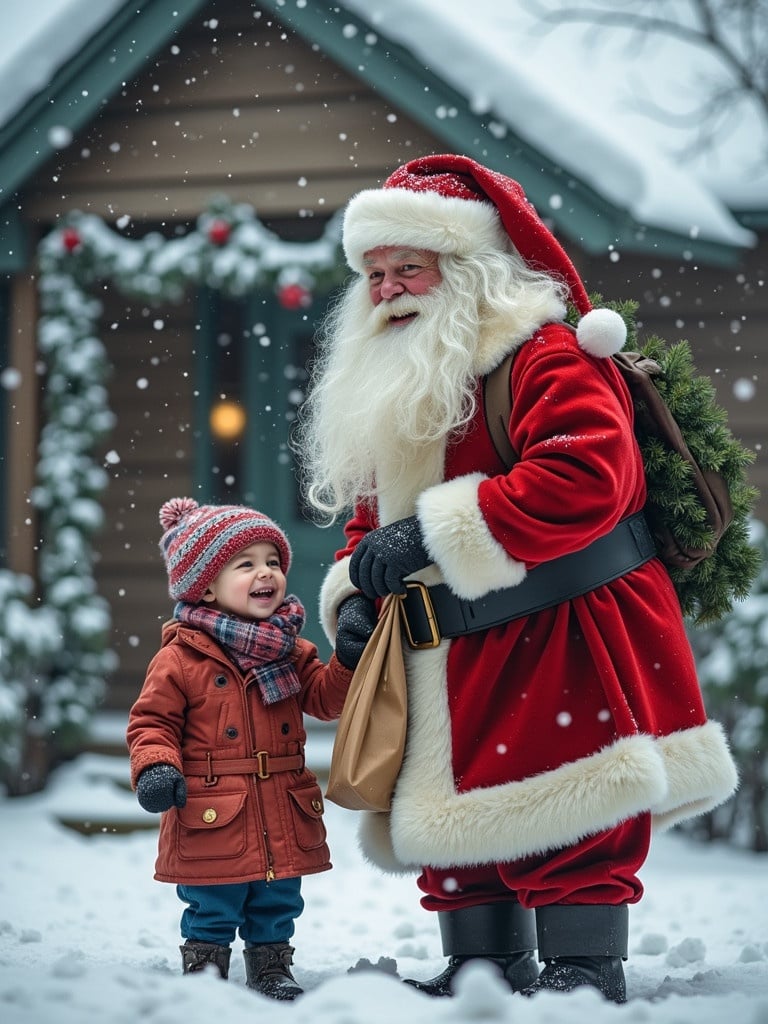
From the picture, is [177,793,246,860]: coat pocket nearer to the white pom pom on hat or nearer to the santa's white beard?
the santa's white beard

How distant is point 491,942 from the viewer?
297cm

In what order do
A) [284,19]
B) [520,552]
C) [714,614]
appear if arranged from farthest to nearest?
[284,19], [714,614], [520,552]

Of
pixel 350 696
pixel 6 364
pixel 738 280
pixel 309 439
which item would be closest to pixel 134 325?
pixel 6 364

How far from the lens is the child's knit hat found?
120 inches

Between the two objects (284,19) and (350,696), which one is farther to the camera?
(284,19)

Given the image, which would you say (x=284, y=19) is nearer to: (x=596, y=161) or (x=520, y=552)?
(x=596, y=161)

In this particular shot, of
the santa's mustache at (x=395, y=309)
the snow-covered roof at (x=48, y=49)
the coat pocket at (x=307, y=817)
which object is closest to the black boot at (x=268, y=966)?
the coat pocket at (x=307, y=817)

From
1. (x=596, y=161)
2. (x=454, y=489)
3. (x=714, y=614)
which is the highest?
(x=596, y=161)

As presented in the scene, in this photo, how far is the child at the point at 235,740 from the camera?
115 inches

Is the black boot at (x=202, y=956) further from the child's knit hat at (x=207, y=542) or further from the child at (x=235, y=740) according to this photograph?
the child's knit hat at (x=207, y=542)

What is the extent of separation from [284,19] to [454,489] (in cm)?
439

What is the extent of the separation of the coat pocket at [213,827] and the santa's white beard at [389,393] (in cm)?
82

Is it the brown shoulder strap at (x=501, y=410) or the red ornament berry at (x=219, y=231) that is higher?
the red ornament berry at (x=219, y=231)

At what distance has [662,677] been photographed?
284 cm
